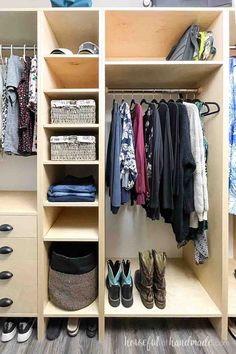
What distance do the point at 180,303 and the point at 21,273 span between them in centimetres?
98

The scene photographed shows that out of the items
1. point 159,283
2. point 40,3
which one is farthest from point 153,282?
point 40,3

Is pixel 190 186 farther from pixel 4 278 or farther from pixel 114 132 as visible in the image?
pixel 4 278

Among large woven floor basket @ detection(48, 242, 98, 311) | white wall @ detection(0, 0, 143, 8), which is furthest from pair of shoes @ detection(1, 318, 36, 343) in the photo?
white wall @ detection(0, 0, 143, 8)

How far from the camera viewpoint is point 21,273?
1238 mm

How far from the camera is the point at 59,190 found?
1.24 metres

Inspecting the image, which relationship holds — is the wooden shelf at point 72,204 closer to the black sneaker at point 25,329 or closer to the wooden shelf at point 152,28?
the black sneaker at point 25,329

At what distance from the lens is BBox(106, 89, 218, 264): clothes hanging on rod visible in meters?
1.20

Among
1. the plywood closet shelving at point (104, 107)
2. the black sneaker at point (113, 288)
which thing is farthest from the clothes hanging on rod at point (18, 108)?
the black sneaker at point (113, 288)

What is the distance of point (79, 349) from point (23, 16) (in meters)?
1.92

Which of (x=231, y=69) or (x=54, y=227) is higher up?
(x=231, y=69)

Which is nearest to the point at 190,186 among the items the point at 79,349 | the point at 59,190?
the point at 59,190

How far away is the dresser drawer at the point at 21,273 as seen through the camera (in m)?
1.23

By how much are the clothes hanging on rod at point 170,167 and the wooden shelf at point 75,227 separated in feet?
0.78

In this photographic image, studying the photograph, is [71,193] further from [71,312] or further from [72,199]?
[71,312]
